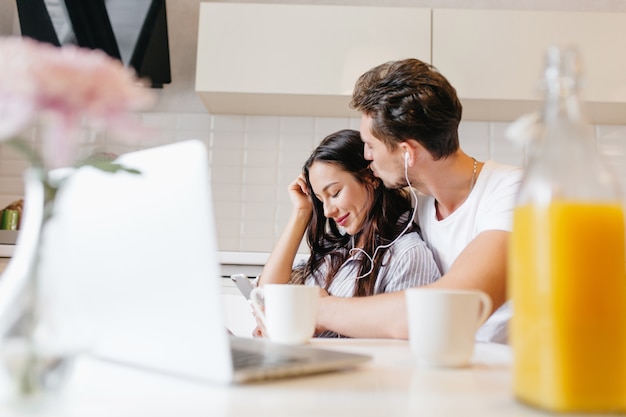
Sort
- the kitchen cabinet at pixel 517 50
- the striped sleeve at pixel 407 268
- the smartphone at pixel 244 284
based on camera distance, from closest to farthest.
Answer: the smartphone at pixel 244 284
the striped sleeve at pixel 407 268
the kitchen cabinet at pixel 517 50

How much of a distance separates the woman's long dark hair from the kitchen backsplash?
1119 mm

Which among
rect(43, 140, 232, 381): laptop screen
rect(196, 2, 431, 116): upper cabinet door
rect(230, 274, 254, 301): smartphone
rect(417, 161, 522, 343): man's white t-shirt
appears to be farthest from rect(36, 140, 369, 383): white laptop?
rect(196, 2, 431, 116): upper cabinet door

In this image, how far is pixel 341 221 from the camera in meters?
1.85

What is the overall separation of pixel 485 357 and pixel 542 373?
0.36 metres

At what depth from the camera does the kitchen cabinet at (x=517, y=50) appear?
2623 millimetres

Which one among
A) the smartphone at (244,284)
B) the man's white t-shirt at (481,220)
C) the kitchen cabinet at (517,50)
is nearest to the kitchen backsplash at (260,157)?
the kitchen cabinet at (517,50)

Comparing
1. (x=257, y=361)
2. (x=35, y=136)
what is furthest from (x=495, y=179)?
(x=35, y=136)

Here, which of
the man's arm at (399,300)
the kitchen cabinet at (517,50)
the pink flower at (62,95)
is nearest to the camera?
the pink flower at (62,95)

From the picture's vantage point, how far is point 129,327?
62 centimetres

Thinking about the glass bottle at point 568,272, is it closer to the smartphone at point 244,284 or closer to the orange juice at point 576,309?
the orange juice at point 576,309

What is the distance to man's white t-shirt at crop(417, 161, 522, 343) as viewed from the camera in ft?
4.71

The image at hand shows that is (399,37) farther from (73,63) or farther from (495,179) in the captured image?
(73,63)

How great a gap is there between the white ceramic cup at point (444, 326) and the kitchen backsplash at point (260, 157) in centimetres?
230

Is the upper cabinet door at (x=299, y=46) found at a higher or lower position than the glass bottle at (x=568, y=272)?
higher
